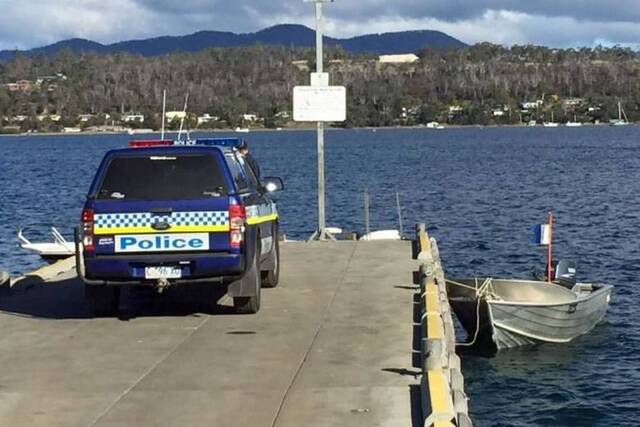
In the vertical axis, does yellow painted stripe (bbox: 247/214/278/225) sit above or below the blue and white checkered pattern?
below

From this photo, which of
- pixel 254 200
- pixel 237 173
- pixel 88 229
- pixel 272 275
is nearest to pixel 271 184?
pixel 272 275

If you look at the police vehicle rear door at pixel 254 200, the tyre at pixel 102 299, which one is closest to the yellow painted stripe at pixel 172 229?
the police vehicle rear door at pixel 254 200

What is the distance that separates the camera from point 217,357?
11000mm

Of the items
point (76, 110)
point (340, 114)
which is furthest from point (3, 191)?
point (76, 110)

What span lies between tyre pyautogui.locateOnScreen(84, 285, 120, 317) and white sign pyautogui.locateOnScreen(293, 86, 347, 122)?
31.2ft

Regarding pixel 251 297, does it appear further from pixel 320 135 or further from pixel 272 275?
pixel 320 135

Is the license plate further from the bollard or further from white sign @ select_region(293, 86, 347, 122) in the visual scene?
white sign @ select_region(293, 86, 347, 122)

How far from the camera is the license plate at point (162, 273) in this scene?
12500 millimetres

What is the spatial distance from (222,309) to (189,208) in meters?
2.09

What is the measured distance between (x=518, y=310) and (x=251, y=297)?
251 inches

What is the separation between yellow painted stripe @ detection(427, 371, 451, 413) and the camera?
27.0 feet

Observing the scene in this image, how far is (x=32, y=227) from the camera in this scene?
4372 centimetres

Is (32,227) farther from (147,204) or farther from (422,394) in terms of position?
(422,394)

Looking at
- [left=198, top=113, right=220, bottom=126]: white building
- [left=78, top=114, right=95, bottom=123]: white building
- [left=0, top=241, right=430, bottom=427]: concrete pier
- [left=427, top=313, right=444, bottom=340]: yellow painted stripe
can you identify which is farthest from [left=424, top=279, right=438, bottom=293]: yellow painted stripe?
[left=78, top=114, right=95, bottom=123]: white building
